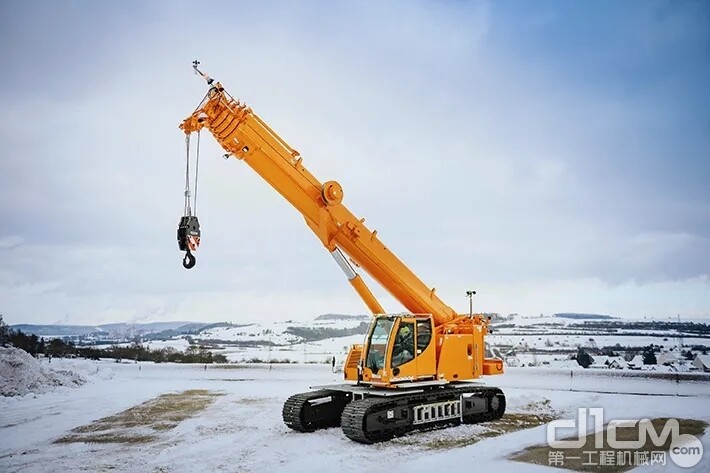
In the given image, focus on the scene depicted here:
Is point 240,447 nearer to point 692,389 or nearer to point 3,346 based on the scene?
point 3,346

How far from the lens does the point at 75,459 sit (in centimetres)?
867

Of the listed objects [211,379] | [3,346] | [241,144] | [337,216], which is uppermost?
[241,144]

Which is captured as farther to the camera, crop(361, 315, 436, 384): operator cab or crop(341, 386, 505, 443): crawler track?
crop(361, 315, 436, 384): operator cab

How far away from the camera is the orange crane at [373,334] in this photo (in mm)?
10289

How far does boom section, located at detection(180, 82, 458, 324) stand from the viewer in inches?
409

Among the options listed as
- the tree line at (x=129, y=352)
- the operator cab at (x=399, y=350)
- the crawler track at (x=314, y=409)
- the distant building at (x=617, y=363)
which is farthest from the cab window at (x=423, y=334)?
the tree line at (x=129, y=352)

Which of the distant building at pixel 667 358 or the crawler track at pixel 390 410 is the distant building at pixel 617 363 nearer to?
the distant building at pixel 667 358

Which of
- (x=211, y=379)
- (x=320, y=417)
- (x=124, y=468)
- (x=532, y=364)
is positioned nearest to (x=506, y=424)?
(x=320, y=417)

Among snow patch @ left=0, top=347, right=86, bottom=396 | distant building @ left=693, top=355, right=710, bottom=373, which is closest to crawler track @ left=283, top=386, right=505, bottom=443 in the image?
snow patch @ left=0, top=347, right=86, bottom=396

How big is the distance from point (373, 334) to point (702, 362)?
14.4 metres

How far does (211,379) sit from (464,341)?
12.9 m

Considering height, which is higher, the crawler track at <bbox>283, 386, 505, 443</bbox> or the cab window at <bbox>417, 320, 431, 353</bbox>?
the cab window at <bbox>417, 320, 431, 353</bbox>

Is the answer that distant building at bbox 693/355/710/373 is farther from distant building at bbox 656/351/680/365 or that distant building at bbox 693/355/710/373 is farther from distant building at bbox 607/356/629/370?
distant building at bbox 607/356/629/370

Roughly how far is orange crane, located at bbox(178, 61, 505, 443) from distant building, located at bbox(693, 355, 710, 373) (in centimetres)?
1087
